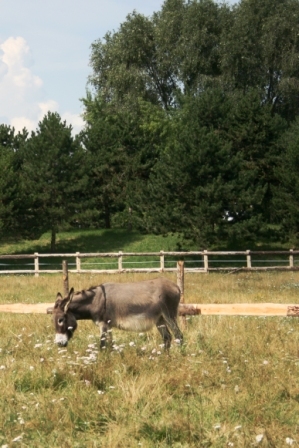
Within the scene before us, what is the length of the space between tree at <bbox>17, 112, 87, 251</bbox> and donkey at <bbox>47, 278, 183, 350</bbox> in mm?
33415

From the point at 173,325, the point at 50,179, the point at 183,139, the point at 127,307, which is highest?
the point at 183,139

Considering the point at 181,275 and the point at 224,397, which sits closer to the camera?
the point at 224,397

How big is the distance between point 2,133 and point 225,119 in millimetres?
19559

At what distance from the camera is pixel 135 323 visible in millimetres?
9984

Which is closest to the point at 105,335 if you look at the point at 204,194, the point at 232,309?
the point at 232,309

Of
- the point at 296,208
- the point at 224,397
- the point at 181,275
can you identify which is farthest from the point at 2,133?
the point at 224,397

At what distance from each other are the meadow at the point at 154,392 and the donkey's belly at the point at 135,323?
0.18 meters

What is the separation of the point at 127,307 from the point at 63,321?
1036 mm

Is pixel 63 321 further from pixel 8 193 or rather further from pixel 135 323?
pixel 8 193

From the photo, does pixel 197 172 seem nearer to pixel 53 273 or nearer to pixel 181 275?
pixel 53 273

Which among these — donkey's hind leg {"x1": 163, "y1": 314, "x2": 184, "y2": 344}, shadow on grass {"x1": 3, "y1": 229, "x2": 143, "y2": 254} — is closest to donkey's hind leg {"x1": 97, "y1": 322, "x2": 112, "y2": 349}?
donkey's hind leg {"x1": 163, "y1": 314, "x2": 184, "y2": 344}

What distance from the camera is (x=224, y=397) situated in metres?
6.86

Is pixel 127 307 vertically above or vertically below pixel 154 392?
above

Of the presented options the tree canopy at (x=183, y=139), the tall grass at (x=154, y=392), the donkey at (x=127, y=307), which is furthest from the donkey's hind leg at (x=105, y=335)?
the tree canopy at (x=183, y=139)
